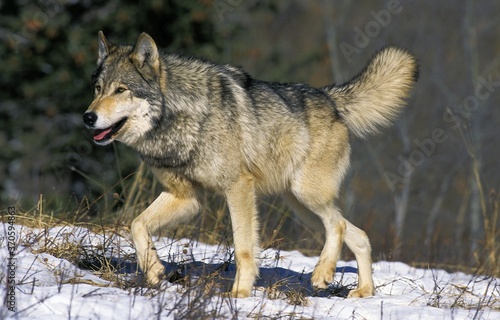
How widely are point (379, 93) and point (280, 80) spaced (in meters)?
7.67

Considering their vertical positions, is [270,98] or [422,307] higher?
[270,98]

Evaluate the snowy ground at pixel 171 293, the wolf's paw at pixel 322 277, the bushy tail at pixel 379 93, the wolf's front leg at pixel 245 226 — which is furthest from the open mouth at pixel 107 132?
the bushy tail at pixel 379 93

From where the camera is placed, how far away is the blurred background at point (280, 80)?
333 inches

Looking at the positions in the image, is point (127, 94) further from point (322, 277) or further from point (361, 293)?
point (361, 293)

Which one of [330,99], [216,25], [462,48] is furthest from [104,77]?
[462,48]

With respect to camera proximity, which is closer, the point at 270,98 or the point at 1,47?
the point at 270,98

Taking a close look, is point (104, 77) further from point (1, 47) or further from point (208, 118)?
point (1, 47)

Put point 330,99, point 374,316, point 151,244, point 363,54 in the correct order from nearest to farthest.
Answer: point 374,316
point 151,244
point 330,99
point 363,54

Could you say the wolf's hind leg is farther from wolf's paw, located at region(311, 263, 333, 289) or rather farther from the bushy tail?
the bushy tail

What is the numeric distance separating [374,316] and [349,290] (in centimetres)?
112

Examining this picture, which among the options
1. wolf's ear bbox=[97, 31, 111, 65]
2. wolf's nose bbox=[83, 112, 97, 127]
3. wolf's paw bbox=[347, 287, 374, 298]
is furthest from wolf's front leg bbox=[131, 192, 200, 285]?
wolf's paw bbox=[347, 287, 374, 298]

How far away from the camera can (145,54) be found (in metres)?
5.46

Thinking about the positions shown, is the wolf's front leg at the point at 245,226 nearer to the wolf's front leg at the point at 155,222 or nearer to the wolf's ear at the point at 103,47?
the wolf's front leg at the point at 155,222

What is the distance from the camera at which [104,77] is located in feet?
17.6
